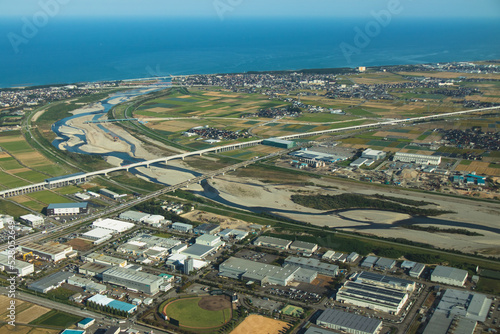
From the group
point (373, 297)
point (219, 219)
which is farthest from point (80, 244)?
point (373, 297)

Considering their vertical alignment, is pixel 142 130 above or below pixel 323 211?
above

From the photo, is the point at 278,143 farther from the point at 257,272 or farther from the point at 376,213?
the point at 257,272

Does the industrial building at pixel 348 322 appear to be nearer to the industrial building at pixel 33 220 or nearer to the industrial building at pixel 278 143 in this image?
the industrial building at pixel 33 220

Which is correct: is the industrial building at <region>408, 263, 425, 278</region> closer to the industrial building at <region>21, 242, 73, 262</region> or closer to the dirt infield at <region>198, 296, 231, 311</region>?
the dirt infield at <region>198, 296, 231, 311</region>

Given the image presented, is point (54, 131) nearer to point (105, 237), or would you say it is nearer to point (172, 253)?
point (105, 237)

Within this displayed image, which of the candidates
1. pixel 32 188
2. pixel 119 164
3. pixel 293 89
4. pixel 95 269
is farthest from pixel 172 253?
pixel 293 89

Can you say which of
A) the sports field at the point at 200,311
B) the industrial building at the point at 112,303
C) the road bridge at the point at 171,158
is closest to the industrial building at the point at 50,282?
the industrial building at the point at 112,303
